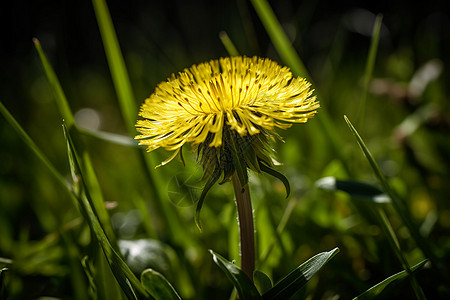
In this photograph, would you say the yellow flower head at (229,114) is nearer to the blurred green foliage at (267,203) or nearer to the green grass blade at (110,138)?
the blurred green foliage at (267,203)

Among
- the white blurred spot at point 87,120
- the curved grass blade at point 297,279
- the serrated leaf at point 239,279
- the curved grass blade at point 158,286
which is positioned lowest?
the curved grass blade at point 297,279

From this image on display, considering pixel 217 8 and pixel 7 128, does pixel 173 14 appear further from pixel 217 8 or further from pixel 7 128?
pixel 7 128

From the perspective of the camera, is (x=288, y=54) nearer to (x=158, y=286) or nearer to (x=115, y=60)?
(x=115, y=60)

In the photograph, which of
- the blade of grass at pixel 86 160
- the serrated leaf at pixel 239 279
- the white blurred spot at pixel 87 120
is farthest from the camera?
the white blurred spot at pixel 87 120

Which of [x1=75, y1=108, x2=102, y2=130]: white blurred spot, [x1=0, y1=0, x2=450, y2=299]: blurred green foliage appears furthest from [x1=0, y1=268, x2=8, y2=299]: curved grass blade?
[x1=75, y1=108, x2=102, y2=130]: white blurred spot

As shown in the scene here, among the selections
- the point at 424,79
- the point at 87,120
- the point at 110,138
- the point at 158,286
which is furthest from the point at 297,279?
the point at 87,120

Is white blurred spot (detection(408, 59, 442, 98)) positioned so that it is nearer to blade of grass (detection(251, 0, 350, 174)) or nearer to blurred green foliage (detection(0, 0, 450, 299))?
blurred green foliage (detection(0, 0, 450, 299))

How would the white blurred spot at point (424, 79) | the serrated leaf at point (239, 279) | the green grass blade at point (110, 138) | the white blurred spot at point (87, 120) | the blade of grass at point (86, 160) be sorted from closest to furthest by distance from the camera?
the serrated leaf at point (239, 279)
the blade of grass at point (86, 160)
the green grass blade at point (110, 138)
the white blurred spot at point (424, 79)
the white blurred spot at point (87, 120)

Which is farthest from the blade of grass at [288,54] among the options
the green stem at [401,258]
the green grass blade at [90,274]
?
the green grass blade at [90,274]

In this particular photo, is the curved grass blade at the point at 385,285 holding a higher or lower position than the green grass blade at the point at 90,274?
lower
